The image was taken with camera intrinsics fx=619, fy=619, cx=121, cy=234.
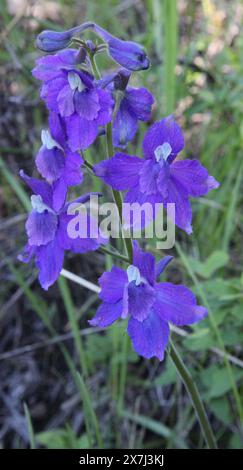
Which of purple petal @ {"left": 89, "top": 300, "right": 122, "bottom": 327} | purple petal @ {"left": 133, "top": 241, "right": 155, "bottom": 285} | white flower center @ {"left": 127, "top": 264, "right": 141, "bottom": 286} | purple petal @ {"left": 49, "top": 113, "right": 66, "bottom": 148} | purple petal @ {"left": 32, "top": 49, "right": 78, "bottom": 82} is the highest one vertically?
purple petal @ {"left": 32, "top": 49, "right": 78, "bottom": 82}

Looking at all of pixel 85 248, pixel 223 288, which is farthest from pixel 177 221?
pixel 223 288

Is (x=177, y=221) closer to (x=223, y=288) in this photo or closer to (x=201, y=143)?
(x=223, y=288)

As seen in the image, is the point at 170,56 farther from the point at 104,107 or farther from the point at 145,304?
the point at 145,304

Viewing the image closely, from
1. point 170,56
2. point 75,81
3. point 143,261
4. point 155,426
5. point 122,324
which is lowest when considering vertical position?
point 155,426

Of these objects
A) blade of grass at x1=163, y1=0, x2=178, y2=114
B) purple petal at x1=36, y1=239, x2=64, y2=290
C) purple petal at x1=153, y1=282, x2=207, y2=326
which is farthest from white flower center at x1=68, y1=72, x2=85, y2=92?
blade of grass at x1=163, y1=0, x2=178, y2=114

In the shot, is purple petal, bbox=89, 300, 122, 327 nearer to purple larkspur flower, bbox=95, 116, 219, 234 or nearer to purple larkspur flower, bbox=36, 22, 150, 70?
purple larkspur flower, bbox=95, 116, 219, 234

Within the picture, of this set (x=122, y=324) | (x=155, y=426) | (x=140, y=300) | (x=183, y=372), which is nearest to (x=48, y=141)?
(x=140, y=300)

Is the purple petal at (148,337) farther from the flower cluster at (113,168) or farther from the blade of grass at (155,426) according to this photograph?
the blade of grass at (155,426)
